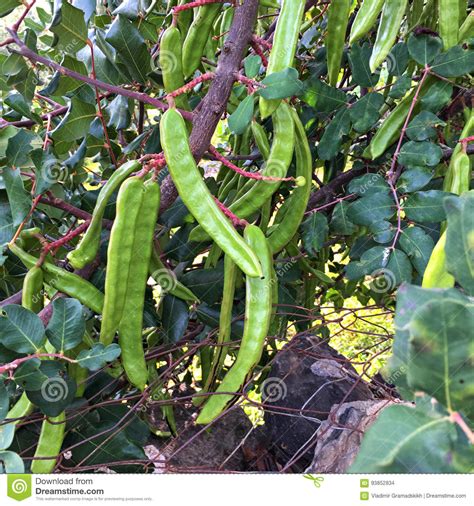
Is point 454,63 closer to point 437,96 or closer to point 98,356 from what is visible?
point 437,96

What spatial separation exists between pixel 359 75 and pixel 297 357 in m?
0.69

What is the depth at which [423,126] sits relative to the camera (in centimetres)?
102

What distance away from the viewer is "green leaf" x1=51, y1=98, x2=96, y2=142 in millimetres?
1060

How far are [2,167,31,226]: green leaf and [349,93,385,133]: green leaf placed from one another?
0.57m

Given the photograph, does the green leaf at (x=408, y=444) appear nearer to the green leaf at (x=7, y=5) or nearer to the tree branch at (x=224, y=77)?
the tree branch at (x=224, y=77)

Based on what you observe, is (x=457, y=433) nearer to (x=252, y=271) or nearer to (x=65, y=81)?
(x=252, y=271)

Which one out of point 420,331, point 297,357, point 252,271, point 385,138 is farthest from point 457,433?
point 297,357

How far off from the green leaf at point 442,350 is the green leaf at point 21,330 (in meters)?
0.57

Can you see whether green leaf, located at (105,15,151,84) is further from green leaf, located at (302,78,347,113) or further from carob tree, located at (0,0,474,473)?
green leaf, located at (302,78,347,113)

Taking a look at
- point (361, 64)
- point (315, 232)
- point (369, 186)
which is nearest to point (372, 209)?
point (369, 186)

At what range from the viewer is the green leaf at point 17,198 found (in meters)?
0.95

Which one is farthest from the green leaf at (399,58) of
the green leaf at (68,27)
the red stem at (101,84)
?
the green leaf at (68,27)

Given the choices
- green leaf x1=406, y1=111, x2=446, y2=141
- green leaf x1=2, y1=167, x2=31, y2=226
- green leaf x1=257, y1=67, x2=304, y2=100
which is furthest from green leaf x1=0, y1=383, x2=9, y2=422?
green leaf x1=406, y1=111, x2=446, y2=141
